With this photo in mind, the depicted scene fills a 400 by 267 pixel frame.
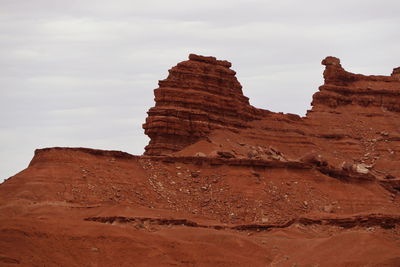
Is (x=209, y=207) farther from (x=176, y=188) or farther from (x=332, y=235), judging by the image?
(x=332, y=235)

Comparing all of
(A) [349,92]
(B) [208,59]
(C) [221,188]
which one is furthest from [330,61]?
(C) [221,188]

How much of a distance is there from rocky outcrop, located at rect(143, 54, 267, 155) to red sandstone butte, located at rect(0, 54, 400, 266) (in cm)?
10

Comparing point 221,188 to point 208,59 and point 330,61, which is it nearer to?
point 208,59

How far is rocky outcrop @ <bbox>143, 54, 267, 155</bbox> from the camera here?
9800cm

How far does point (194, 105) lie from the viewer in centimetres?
9950

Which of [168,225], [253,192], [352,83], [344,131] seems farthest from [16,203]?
[352,83]

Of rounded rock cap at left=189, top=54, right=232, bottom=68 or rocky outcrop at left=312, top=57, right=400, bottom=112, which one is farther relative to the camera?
rocky outcrop at left=312, top=57, right=400, bottom=112

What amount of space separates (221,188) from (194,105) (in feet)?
40.5

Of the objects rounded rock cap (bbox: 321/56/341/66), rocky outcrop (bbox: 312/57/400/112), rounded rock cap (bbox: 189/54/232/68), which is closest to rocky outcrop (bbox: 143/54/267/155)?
rounded rock cap (bbox: 189/54/232/68)

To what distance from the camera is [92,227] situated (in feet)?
234

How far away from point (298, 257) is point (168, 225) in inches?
360

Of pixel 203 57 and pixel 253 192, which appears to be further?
pixel 203 57

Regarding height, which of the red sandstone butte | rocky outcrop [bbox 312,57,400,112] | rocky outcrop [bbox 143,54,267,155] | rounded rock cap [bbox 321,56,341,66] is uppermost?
rounded rock cap [bbox 321,56,341,66]

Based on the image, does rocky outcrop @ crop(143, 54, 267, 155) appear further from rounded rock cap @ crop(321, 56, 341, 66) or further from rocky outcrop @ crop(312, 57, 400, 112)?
rounded rock cap @ crop(321, 56, 341, 66)
